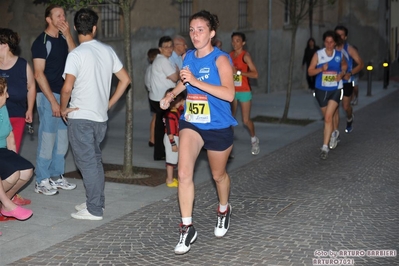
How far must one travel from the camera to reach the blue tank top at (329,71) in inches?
473

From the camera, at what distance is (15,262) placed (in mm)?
6469

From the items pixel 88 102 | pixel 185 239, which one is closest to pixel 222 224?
pixel 185 239

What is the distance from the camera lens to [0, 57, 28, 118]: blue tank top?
26.9 feet

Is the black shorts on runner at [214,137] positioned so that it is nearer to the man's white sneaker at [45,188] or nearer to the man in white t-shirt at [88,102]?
the man in white t-shirt at [88,102]

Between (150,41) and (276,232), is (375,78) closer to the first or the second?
(150,41)

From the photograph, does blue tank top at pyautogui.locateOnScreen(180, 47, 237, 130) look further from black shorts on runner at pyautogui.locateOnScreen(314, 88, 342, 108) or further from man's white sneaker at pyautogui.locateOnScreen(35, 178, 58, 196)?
black shorts on runner at pyautogui.locateOnScreen(314, 88, 342, 108)

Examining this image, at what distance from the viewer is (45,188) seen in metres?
8.98

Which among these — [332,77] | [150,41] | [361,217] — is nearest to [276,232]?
[361,217]

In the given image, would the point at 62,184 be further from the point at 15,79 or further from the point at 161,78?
the point at 161,78

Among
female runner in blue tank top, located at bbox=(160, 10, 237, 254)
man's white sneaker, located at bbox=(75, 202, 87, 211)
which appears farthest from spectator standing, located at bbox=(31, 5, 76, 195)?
female runner in blue tank top, located at bbox=(160, 10, 237, 254)

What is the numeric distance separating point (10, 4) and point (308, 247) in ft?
33.2

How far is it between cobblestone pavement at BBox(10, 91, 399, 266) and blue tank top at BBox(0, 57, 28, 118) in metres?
1.59

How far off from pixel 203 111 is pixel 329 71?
5.50m

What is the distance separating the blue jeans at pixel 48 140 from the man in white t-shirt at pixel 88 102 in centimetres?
98
